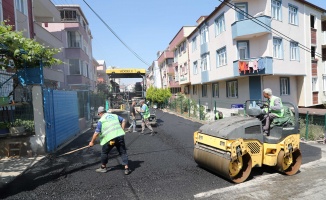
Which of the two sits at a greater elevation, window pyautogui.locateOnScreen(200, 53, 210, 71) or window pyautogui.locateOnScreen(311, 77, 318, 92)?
window pyautogui.locateOnScreen(200, 53, 210, 71)

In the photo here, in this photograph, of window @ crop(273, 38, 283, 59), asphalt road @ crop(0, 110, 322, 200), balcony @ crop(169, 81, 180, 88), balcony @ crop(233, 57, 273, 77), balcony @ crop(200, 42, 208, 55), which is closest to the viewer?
asphalt road @ crop(0, 110, 322, 200)

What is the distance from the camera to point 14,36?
568cm

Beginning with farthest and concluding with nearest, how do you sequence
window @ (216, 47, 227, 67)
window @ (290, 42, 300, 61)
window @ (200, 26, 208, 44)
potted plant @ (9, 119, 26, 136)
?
window @ (200, 26, 208, 44) → window @ (216, 47, 227, 67) → window @ (290, 42, 300, 61) → potted plant @ (9, 119, 26, 136)

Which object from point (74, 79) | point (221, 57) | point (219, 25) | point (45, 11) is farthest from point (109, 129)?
point (74, 79)

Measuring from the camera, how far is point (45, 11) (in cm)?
2012

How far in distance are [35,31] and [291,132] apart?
16872 millimetres

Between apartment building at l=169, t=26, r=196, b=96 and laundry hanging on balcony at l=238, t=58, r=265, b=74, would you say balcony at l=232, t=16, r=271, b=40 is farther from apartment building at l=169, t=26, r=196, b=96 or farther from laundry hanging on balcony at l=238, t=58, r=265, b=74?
apartment building at l=169, t=26, r=196, b=96

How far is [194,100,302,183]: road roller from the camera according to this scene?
4910 mm

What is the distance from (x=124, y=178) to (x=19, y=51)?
158 inches

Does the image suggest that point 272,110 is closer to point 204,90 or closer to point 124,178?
point 124,178

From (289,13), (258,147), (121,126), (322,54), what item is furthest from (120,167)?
(322,54)

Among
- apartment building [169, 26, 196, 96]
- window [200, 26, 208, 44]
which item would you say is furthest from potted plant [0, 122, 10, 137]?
apartment building [169, 26, 196, 96]

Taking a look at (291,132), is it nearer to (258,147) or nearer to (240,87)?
(258,147)

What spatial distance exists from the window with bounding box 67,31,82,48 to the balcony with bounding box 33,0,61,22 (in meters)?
2.19
